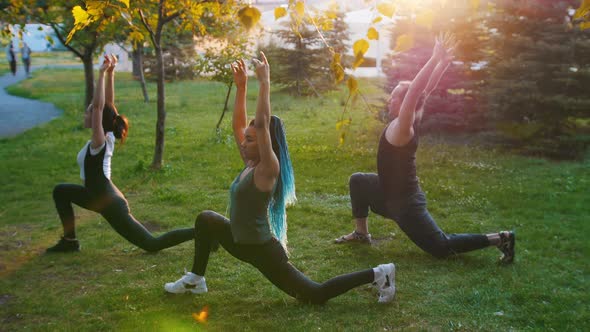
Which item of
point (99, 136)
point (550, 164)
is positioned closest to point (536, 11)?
point (550, 164)

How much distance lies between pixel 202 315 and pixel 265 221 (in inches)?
36.4

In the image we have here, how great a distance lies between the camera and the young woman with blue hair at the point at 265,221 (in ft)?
14.1

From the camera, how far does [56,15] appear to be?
13.0 metres

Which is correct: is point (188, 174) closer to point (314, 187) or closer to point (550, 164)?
point (314, 187)

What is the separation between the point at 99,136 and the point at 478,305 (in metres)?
3.76

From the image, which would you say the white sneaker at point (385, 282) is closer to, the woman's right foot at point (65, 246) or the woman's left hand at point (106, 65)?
the woman's left hand at point (106, 65)

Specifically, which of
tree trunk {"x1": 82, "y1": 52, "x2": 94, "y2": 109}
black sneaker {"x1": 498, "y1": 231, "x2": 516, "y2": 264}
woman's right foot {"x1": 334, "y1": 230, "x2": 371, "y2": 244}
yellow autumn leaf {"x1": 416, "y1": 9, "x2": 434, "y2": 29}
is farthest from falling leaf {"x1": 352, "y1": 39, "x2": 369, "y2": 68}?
tree trunk {"x1": 82, "y1": 52, "x2": 94, "y2": 109}

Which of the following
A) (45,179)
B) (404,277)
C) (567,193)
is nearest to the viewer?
(404,277)

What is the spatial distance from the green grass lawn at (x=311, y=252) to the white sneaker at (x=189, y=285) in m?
0.07

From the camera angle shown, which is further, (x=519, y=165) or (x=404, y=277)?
(x=519, y=165)

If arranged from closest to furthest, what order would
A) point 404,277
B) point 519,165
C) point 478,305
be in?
point 478,305, point 404,277, point 519,165

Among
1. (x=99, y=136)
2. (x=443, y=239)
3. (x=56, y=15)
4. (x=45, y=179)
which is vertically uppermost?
(x=56, y=15)

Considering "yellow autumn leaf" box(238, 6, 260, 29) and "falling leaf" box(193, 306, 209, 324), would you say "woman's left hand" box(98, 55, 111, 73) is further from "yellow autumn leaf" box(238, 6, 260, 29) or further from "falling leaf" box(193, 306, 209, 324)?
"yellow autumn leaf" box(238, 6, 260, 29)

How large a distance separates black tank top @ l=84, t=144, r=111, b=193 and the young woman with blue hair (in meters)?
1.48
